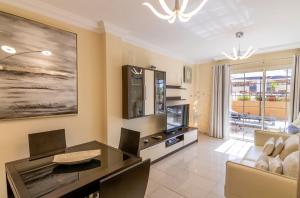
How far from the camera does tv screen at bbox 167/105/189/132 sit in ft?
13.1

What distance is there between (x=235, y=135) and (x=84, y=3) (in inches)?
208

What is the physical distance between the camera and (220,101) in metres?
4.93

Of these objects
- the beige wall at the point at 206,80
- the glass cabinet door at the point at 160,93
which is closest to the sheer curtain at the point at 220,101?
the beige wall at the point at 206,80

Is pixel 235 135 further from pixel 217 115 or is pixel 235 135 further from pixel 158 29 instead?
pixel 158 29

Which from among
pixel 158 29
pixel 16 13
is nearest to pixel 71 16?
pixel 16 13

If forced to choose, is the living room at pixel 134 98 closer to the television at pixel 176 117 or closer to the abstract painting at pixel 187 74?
the television at pixel 176 117

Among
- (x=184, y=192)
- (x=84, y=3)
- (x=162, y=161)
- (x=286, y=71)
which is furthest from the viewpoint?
(x=286, y=71)

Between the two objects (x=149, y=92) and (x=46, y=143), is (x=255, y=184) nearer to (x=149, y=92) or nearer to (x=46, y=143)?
(x=149, y=92)

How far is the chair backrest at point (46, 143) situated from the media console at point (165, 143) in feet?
4.54

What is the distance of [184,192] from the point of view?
234 cm

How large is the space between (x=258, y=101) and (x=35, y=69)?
5.27 metres

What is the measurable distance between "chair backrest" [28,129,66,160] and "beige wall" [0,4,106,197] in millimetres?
232

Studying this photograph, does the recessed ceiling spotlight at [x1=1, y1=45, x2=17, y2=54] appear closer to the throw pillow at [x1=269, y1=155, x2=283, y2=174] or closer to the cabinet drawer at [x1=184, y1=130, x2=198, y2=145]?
the throw pillow at [x1=269, y1=155, x2=283, y2=174]

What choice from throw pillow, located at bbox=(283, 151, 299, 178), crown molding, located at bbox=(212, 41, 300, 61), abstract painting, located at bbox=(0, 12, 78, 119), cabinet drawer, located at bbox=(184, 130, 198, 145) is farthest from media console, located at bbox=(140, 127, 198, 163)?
crown molding, located at bbox=(212, 41, 300, 61)
